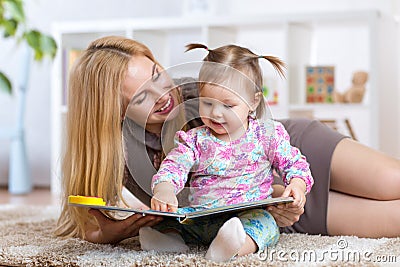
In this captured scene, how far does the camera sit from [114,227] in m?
1.44

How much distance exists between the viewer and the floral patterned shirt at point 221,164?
1276 millimetres

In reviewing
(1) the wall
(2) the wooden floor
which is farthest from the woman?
(1) the wall

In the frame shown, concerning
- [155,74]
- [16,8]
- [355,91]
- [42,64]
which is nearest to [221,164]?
[155,74]

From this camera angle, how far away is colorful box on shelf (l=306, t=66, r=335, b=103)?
3.06 metres

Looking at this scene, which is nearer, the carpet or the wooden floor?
the carpet

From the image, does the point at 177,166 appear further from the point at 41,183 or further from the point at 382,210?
the point at 41,183

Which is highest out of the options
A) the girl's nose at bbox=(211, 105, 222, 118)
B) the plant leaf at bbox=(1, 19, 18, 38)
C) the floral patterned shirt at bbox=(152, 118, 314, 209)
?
the plant leaf at bbox=(1, 19, 18, 38)

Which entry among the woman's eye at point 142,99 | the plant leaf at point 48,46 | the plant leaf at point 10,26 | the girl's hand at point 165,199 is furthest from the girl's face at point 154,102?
the plant leaf at point 10,26

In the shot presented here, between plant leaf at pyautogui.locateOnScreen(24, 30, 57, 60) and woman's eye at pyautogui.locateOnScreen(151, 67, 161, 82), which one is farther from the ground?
plant leaf at pyautogui.locateOnScreen(24, 30, 57, 60)

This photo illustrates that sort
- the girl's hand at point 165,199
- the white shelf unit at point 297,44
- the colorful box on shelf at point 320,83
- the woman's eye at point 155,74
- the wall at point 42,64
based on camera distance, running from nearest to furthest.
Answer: the girl's hand at point 165,199
the woman's eye at point 155,74
the white shelf unit at point 297,44
the colorful box on shelf at point 320,83
the wall at point 42,64

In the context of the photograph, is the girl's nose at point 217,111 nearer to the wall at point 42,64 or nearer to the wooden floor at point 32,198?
the wooden floor at point 32,198

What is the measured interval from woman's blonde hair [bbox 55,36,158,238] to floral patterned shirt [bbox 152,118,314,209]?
0.51 ft

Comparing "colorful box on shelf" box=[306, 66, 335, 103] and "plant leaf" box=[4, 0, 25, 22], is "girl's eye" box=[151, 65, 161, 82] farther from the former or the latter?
"plant leaf" box=[4, 0, 25, 22]

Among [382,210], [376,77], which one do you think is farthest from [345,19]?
[382,210]
